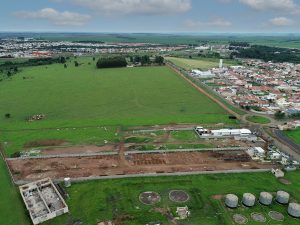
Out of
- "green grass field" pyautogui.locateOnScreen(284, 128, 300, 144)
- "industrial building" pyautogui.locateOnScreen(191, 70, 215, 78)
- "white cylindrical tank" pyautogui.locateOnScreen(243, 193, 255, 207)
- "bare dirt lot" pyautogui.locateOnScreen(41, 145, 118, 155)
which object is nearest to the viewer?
"white cylindrical tank" pyautogui.locateOnScreen(243, 193, 255, 207)

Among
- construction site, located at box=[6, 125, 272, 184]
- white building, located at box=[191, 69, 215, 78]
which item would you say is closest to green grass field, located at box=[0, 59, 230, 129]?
white building, located at box=[191, 69, 215, 78]

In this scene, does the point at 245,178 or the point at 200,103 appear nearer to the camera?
the point at 245,178

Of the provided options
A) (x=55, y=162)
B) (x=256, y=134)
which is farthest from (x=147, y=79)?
(x=55, y=162)

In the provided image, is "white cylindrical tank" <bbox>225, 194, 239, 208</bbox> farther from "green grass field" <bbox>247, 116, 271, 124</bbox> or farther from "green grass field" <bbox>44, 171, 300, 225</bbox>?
"green grass field" <bbox>247, 116, 271, 124</bbox>

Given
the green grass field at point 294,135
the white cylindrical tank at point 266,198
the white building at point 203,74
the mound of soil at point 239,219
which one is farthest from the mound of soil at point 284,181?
the white building at point 203,74

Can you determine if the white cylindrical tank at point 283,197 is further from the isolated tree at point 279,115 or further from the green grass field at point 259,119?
the isolated tree at point 279,115

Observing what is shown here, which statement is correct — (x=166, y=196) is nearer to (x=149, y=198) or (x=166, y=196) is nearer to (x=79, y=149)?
(x=149, y=198)

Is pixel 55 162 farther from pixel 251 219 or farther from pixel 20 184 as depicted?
pixel 251 219
